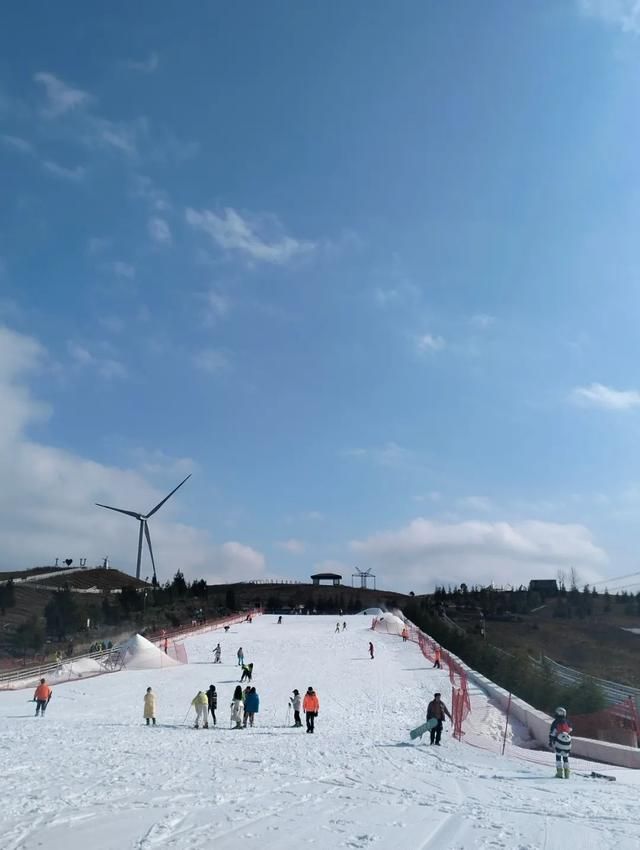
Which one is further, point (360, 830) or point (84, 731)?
point (84, 731)

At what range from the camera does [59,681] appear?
31.0m

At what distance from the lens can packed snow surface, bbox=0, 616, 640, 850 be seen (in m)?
8.33

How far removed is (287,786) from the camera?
11.5m

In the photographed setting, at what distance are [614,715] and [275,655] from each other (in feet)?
86.3

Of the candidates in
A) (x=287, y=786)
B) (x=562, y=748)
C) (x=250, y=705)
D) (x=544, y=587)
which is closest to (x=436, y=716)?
(x=562, y=748)

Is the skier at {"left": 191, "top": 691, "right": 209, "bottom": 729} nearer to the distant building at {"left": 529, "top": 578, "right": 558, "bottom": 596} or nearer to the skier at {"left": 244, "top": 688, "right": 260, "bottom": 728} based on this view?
the skier at {"left": 244, "top": 688, "right": 260, "bottom": 728}

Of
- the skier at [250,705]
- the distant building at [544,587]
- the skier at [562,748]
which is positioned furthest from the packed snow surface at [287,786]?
the distant building at [544,587]

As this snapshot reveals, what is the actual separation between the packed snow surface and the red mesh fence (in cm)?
53

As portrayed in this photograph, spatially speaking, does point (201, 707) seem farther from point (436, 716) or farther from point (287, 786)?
point (287, 786)

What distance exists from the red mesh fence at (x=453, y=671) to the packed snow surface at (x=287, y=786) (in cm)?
53

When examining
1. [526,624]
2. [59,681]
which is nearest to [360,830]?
[59,681]

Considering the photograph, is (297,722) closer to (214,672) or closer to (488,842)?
(488,842)

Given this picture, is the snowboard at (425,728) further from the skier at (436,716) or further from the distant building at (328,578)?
the distant building at (328,578)

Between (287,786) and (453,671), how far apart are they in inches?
902
